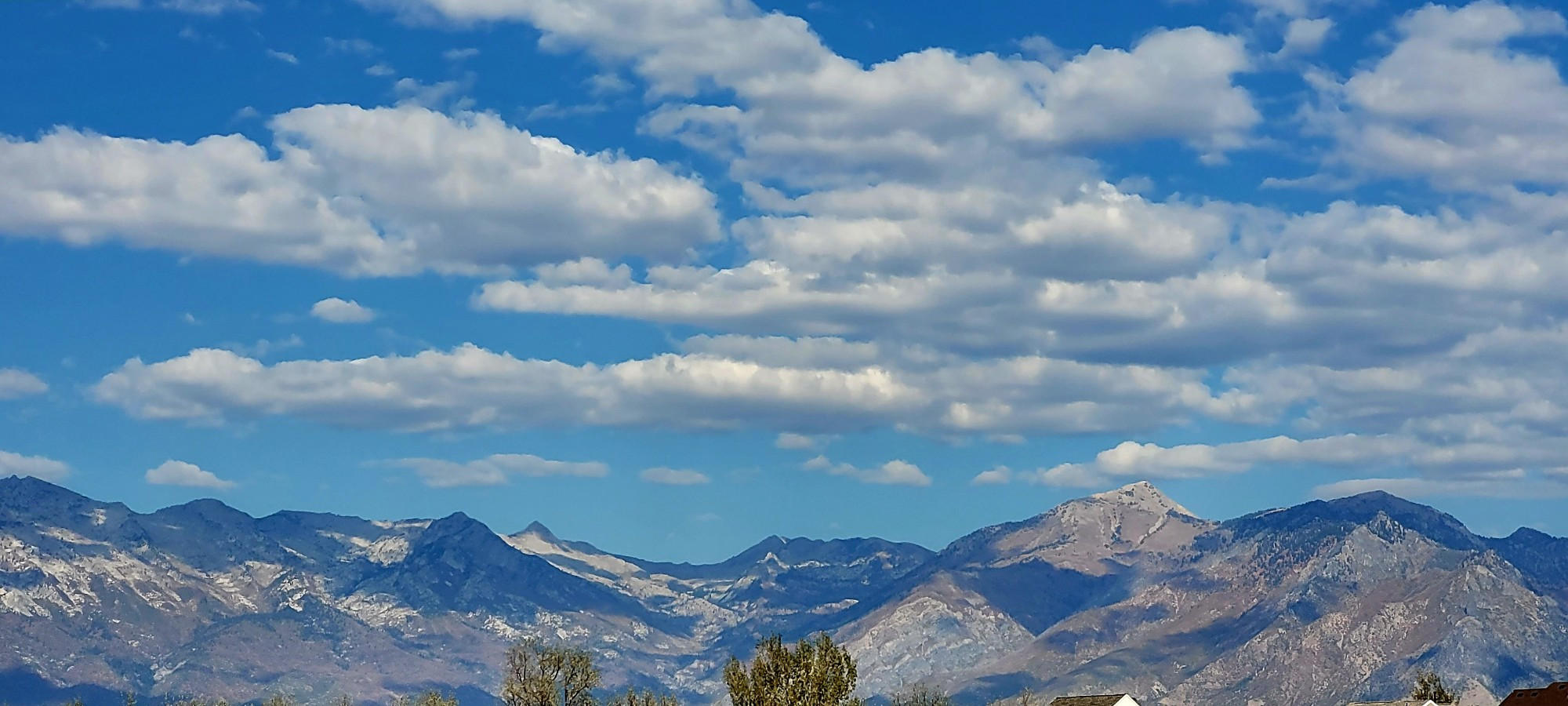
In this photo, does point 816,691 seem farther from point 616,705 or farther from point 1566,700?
point 1566,700

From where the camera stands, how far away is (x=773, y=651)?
6270 inches

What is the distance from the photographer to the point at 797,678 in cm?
15700

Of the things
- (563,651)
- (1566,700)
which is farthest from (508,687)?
(1566,700)

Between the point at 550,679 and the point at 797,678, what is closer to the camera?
the point at 797,678

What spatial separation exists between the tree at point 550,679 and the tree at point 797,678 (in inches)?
1390

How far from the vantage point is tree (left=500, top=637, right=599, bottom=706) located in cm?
18888

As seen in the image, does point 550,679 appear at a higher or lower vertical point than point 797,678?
higher

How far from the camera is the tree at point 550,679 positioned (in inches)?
7436

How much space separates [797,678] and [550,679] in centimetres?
4354

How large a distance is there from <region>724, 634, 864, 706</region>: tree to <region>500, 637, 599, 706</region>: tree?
3532cm

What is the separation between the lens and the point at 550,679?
19000 cm

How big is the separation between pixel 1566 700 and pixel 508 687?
124362 millimetres

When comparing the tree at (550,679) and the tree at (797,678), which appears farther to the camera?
the tree at (550,679)

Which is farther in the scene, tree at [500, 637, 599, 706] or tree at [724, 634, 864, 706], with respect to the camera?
tree at [500, 637, 599, 706]
